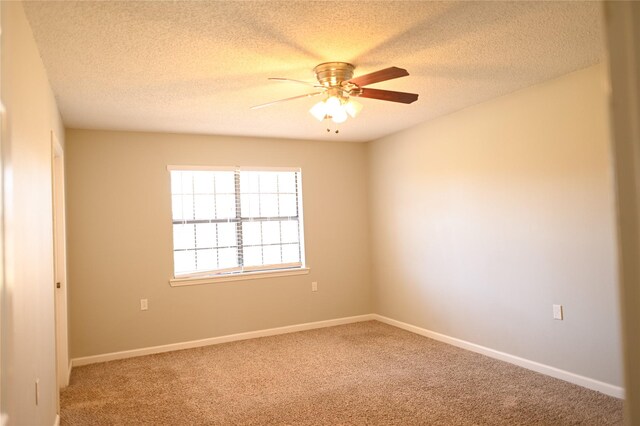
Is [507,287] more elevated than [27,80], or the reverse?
[27,80]

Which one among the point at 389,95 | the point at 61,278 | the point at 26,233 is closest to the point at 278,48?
the point at 389,95

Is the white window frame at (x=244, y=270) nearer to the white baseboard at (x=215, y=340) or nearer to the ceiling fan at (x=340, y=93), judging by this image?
the white baseboard at (x=215, y=340)

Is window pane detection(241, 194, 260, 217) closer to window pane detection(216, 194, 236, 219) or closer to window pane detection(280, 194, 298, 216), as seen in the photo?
window pane detection(216, 194, 236, 219)

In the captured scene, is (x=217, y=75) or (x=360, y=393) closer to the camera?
(x=217, y=75)

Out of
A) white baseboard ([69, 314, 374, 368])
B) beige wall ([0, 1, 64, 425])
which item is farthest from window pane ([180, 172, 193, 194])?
beige wall ([0, 1, 64, 425])

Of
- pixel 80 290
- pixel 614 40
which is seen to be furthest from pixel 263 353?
pixel 614 40

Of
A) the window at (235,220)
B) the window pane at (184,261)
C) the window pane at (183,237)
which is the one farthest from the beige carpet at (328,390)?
the window pane at (183,237)

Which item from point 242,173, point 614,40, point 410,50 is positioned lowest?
point 614,40

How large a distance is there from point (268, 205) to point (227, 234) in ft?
1.99

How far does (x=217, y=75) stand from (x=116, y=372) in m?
2.81

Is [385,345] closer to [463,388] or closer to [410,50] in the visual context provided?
[463,388]

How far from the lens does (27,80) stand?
2105 mm

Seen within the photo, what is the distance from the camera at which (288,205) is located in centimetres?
555

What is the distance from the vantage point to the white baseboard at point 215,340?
443 centimetres
